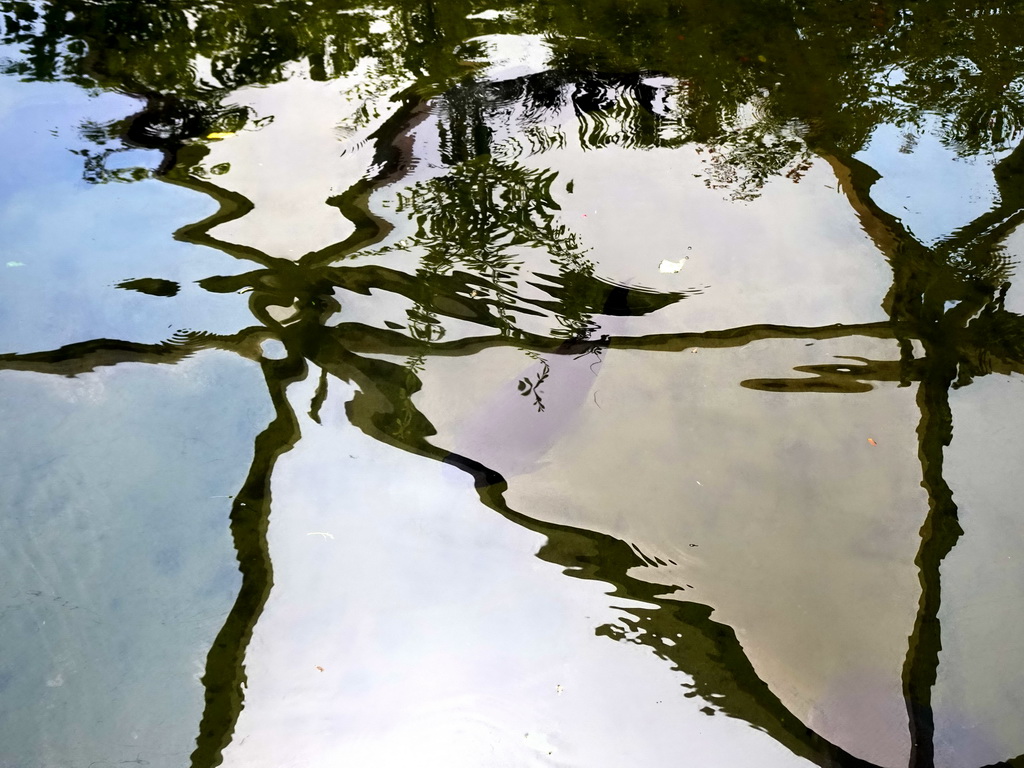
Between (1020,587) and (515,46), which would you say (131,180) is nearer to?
(515,46)

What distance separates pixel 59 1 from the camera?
3.27 meters

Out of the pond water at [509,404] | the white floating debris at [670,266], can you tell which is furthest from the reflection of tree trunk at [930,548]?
the white floating debris at [670,266]

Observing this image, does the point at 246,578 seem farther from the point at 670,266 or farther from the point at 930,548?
the point at 930,548

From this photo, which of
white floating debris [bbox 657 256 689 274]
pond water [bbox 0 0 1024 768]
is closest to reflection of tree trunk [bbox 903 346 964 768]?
pond water [bbox 0 0 1024 768]

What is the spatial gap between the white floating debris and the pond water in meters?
0.02

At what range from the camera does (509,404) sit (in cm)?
200

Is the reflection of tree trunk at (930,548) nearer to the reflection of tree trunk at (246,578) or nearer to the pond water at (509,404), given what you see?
the pond water at (509,404)

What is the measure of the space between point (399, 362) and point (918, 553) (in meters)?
1.44

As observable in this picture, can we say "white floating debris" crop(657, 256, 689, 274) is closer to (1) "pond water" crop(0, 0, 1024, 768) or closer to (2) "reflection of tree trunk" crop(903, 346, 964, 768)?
(1) "pond water" crop(0, 0, 1024, 768)

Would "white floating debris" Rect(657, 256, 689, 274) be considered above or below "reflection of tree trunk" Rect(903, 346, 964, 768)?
above

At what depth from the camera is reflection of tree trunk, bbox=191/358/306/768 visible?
154 centimetres

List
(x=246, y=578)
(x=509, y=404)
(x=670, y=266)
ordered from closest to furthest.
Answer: (x=246, y=578)
(x=509, y=404)
(x=670, y=266)

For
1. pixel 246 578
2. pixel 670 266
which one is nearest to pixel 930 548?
pixel 670 266

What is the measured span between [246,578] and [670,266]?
152 centimetres
